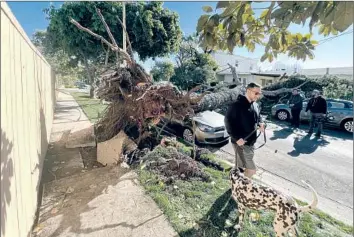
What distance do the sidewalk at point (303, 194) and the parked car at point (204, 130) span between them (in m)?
1.91

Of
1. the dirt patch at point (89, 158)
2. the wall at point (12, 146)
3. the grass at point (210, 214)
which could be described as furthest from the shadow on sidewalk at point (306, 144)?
the wall at point (12, 146)

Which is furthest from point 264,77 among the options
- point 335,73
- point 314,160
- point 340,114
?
point 314,160

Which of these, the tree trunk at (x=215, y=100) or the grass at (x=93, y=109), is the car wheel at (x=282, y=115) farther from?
the grass at (x=93, y=109)

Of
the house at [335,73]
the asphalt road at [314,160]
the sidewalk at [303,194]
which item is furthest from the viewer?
the house at [335,73]

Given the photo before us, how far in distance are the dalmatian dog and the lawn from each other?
0.27 meters

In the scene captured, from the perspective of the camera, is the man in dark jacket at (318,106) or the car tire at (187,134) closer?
the car tire at (187,134)

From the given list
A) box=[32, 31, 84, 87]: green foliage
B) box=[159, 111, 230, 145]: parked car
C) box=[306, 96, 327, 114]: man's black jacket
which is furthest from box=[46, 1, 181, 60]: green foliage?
box=[306, 96, 327, 114]: man's black jacket

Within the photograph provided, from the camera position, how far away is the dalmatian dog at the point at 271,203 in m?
2.50

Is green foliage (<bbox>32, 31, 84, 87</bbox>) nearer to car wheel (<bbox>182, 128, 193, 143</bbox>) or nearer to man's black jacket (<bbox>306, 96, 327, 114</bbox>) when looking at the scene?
car wheel (<bbox>182, 128, 193, 143</bbox>)

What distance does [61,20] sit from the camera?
13344 mm

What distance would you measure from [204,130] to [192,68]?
16.3m

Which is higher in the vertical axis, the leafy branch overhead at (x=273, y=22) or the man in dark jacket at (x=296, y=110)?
the leafy branch overhead at (x=273, y=22)

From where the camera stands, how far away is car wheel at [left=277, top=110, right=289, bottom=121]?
41.1 feet

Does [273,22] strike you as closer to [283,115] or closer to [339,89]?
[283,115]
